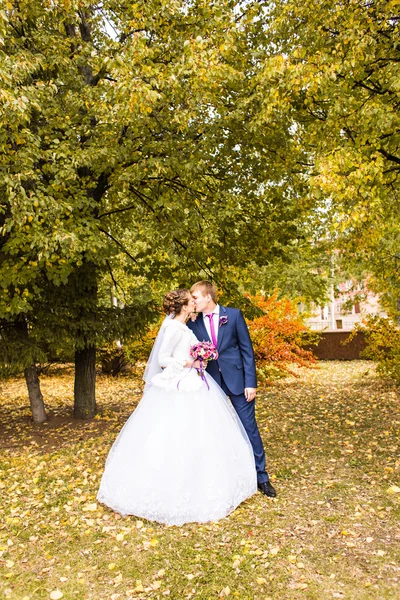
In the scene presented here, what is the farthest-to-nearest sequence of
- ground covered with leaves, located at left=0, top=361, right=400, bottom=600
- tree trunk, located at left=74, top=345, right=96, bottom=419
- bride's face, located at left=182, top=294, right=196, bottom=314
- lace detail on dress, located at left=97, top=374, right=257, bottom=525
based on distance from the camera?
1. tree trunk, located at left=74, top=345, right=96, bottom=419
2. bride's face, located at left=182, top=294, right=196, bottom=314
3. lace detail on dress, located at left=97, top=374, right=257, bottom=525
4. ground covered with leaves, located at left=0, top=361, right=400, bottom=600

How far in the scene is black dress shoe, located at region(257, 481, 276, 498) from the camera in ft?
17.4

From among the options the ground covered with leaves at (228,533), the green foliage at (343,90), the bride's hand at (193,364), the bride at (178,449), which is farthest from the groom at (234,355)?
the green foliage at (343,90)

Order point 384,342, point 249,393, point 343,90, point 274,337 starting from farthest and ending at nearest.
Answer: point 274,337
point 384,342
point 343,90
point 249,393

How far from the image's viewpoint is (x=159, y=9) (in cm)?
689

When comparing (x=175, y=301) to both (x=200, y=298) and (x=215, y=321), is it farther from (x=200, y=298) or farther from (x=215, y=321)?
(x=215, y=321)

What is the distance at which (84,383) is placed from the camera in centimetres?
949

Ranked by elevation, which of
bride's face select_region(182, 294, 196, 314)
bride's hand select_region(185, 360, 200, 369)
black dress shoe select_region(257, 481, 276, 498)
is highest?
bride's face select_region(182, 294, 196, 314)

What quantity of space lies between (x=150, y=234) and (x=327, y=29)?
423 centimetres

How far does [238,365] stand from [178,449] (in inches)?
44.8

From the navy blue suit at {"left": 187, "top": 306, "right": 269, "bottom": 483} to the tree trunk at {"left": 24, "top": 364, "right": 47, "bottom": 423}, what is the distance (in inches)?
195

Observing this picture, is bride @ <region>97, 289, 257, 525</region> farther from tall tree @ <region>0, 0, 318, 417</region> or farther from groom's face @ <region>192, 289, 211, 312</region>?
tall tree @ <region>0, 0, 318, 417</region>

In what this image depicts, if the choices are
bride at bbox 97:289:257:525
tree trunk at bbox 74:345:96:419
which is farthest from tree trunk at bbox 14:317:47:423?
bride at bbox 97:289:257:525

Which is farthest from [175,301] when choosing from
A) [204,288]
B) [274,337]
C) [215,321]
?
[274,337]

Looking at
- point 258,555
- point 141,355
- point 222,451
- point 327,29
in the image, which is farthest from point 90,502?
point 141,355
